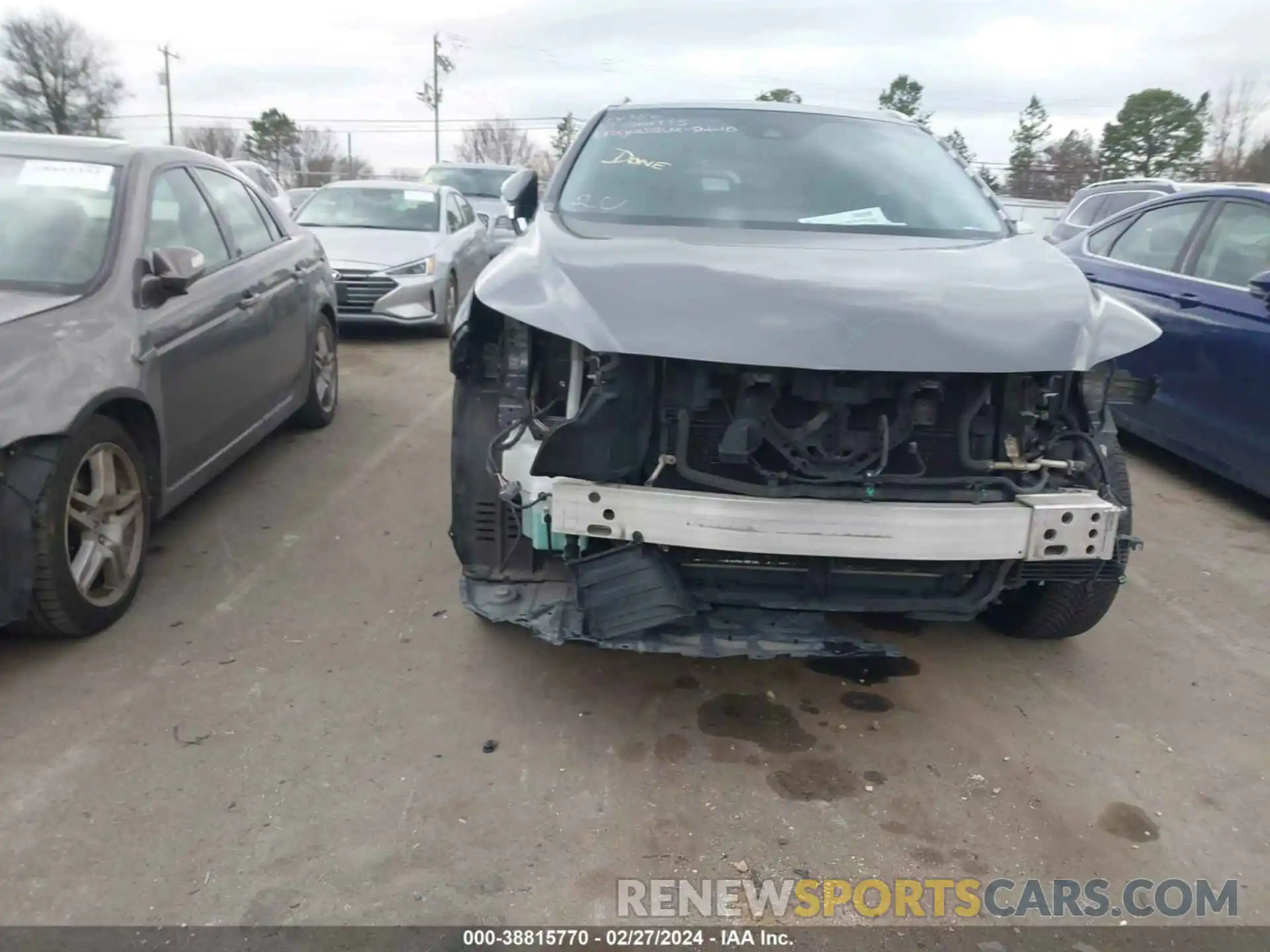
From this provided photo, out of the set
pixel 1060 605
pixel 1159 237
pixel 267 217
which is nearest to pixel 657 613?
pixel 1060 605

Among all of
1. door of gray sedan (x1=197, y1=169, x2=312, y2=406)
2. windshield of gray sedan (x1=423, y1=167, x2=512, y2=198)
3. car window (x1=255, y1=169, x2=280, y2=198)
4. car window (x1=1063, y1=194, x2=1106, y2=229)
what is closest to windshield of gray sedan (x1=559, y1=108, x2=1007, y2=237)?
door of gray sedan (x1=197, y1=169, x2=312, y2=406)

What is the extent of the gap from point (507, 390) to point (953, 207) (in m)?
2.06

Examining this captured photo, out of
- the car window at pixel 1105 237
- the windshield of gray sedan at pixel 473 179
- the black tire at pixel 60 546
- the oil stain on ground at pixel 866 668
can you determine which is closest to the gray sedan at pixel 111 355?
the black tire at pixel 60 546

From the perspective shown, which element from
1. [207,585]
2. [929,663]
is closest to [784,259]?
[929,663]

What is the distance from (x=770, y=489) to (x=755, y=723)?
2.68 ft

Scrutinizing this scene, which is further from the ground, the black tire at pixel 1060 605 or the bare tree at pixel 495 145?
the bare tree at pixel 495 145

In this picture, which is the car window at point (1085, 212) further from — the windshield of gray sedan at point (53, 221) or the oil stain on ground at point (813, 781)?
the windshield of gray sedan at point (53, 221)

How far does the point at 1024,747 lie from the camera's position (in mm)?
3105

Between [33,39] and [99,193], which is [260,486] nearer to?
[99,193]

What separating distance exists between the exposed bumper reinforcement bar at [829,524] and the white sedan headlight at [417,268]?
700 cm

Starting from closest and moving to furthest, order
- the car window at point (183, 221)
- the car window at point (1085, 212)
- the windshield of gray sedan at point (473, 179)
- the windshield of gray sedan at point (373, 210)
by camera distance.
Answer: the car window at point (183, 221) < the windshield of gray sedan at point (373, 210) < the car window at point (1085, 212) < the windshield of gray sedan at point (473, 179)

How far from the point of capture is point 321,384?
243 inches

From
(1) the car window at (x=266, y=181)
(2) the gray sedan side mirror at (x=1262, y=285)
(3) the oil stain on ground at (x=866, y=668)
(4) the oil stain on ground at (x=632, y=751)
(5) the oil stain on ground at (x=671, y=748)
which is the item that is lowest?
(4) the oil stain on ground at (x=632, y=751)

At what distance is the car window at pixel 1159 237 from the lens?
Result: 6.04m
